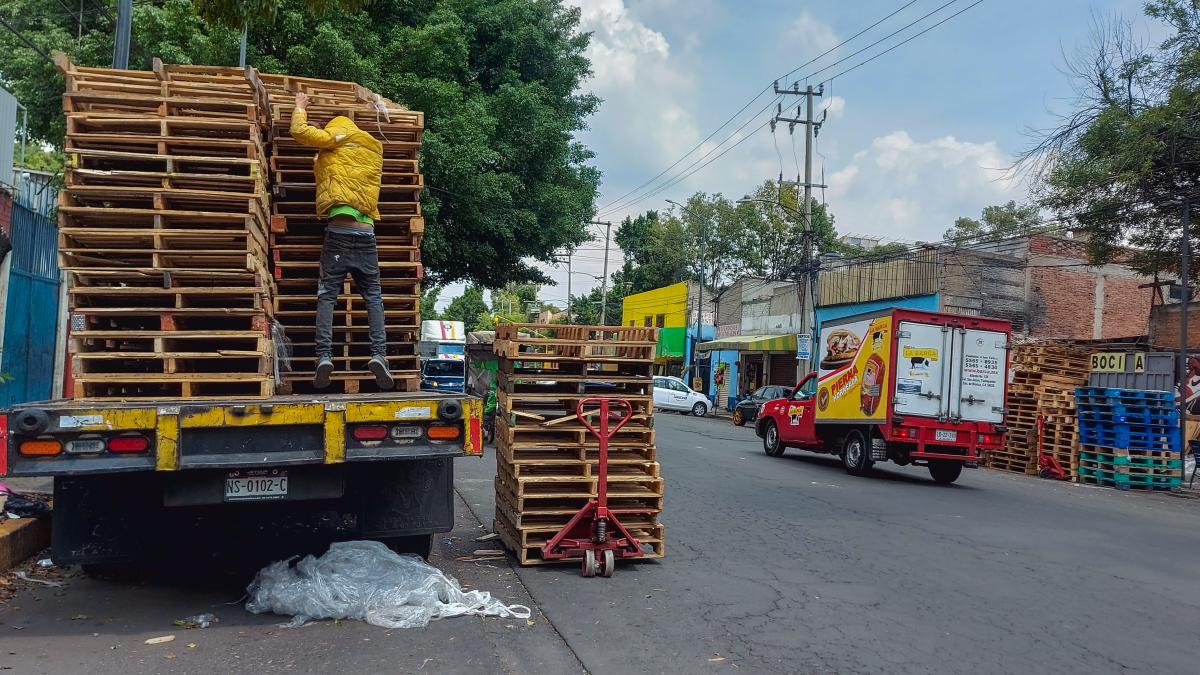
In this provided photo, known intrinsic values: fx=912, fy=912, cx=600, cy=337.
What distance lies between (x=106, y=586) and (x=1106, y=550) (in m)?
8.85

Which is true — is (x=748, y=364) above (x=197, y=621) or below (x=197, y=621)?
above

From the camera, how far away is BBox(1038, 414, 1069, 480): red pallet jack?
1759 centimetres

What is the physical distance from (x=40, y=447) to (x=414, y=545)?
2.72 meters

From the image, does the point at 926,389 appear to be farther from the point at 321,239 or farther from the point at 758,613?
the point at 321,239

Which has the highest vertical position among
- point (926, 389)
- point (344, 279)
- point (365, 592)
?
point (344, 279)

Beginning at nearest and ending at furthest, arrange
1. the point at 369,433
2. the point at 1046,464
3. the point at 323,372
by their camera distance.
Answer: the point at 369,433 < the point at 323,372 < the point at 1046,464

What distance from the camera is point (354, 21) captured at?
57.9 ft

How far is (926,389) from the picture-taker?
1453 cm

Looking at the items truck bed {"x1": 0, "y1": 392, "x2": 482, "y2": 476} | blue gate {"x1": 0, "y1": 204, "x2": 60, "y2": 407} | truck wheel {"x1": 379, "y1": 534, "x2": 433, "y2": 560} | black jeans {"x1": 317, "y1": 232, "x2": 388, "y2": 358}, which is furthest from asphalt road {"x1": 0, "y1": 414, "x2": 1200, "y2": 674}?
blue gate {"x1": 0, "y1": 204, "x2": 60, "y2": 407}

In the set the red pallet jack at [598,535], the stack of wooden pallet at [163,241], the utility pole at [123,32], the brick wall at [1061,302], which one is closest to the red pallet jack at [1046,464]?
the brick wall at [1061,302]

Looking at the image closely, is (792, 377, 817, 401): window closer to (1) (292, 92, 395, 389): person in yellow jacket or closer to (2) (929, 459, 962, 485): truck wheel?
(2) (929, 459, 962, 485): truck wheel

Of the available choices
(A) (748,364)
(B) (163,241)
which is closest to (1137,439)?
(B) (163,241)

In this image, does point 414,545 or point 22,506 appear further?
point 22,506

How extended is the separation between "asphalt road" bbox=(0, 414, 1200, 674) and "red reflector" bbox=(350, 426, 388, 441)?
3.68ft
